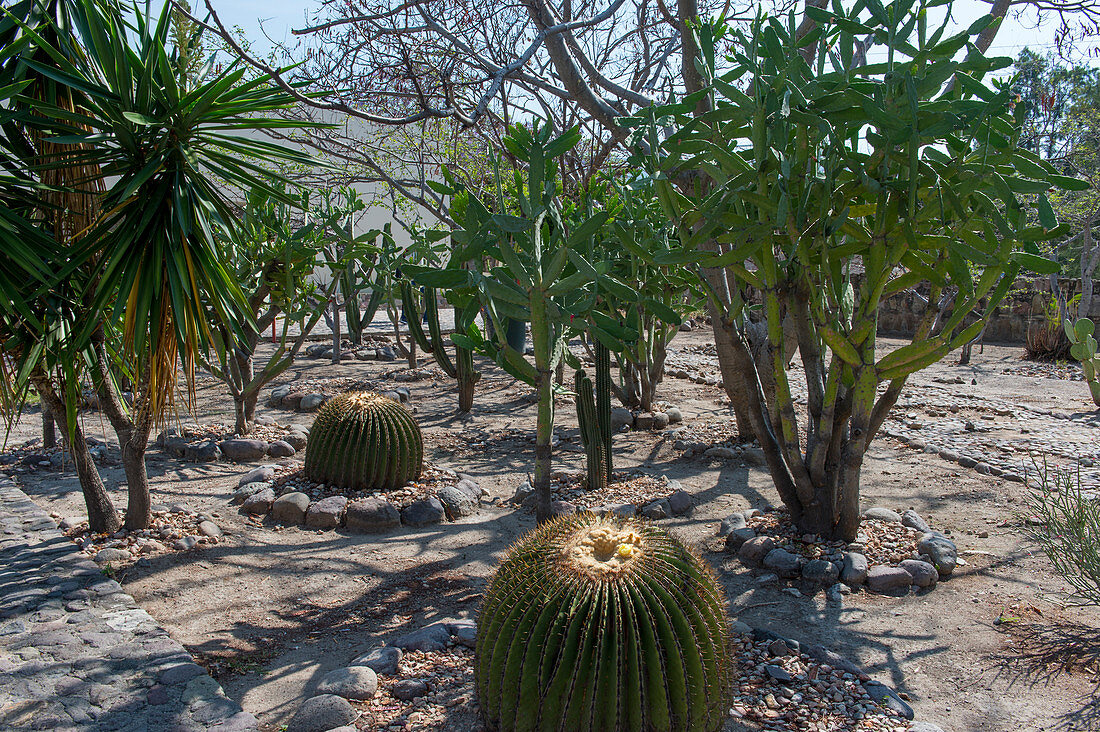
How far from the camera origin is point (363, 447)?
5199mm

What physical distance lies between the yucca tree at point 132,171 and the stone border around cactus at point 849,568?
2.89 metres

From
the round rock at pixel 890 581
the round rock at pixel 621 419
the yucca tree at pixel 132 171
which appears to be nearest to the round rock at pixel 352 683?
the yucca tree at pixel 132 171

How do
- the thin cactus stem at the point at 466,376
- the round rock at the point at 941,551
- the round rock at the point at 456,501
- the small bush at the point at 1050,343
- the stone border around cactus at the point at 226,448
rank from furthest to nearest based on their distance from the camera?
the small bush at the point at 1050,343, the thin cactus stem at the point at 466,376, the stone border around cactus at the point at 226,448, the round rock at the point at 456,501, the round rock at the point at 941,551

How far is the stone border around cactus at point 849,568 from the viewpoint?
379 centimetres

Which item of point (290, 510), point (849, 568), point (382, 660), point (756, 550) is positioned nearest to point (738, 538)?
point (756, 550)

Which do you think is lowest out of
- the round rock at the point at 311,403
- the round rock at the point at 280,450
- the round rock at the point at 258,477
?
the round rock at the point at 258,477

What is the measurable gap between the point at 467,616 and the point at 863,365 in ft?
7.23

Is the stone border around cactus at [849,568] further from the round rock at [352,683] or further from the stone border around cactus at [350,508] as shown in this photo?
the round rock at [352,683]

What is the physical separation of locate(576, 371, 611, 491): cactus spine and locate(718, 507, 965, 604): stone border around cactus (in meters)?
1.23

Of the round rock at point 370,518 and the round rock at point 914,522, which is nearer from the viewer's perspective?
the round rock at point 914,522

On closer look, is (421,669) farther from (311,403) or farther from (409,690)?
(311,403)

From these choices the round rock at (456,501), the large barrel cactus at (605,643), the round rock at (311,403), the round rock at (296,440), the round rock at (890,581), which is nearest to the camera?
the large barrel cactus at (605,643)

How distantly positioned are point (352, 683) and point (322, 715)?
20 cm

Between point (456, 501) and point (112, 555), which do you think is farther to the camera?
point (456, 501)
